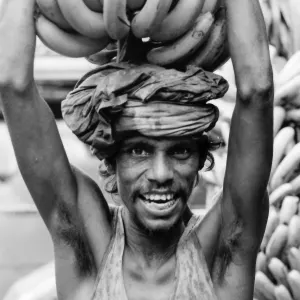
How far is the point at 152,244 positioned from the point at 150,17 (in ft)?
2.11

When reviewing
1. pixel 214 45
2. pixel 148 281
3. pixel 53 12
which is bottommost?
pixel 148 281

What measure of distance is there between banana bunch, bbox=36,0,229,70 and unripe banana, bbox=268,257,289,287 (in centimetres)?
127

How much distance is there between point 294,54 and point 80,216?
5.12 feet

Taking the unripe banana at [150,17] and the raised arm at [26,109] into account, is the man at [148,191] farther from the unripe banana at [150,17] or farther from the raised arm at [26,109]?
the unripe banana at [150,17]

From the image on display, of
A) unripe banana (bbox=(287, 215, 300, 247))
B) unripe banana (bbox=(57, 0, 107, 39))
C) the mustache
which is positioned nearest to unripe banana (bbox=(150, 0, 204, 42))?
unripe banana (bbox=(57, 0, 107, 39))

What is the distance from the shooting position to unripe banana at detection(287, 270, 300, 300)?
14.0 feet

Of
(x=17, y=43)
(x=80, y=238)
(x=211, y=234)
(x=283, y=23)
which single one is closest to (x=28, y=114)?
(x=17, y=43)

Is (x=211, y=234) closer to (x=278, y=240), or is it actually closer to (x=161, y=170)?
(x=161, y=170)

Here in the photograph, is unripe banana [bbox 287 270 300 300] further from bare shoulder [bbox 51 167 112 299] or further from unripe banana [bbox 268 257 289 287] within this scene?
bare shoulder [bbox 51 167 112 299]

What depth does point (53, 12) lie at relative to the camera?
3.12 meters

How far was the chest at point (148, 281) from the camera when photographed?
3244mm

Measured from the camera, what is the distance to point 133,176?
10.3 ft

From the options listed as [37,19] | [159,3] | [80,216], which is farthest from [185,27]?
[80,216]

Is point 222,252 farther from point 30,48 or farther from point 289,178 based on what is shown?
point 289,178
